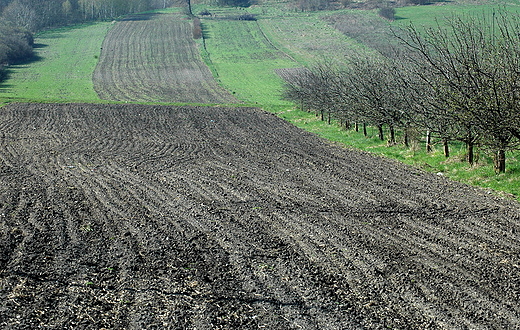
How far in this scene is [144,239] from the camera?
12.0 meters

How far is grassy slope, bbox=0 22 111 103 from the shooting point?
5291cm

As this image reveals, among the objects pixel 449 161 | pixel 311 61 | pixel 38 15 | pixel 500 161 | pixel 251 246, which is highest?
pixel 38 15

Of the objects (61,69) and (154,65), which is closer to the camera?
(61,69)

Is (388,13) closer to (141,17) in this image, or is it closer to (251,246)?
(141,17)

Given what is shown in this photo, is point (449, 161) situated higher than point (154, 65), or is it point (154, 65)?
point (154, 65)

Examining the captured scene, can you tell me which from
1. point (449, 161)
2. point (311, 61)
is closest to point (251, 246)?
point (449, 161)

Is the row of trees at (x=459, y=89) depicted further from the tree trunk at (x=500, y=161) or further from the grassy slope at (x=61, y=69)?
the grassy slope at (x=61, y=69)

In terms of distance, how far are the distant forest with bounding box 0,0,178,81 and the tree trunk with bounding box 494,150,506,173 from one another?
215ft

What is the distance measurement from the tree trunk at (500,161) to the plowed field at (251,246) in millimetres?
1616

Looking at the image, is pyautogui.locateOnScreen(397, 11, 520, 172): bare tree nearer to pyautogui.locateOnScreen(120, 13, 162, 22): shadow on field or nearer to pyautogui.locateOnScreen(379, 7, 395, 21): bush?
pyautogui.locateOnScreen(379, 7, 395, 21): bush

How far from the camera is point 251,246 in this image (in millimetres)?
11461

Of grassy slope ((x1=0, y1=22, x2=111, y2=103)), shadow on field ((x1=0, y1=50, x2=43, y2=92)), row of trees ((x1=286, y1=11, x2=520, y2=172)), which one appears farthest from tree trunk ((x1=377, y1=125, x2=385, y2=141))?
shadow on field ((x1=0, y1=50, x2=43, y2=92))

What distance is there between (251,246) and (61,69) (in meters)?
65.3

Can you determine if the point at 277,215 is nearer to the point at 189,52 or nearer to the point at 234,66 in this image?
the point at 234,66
